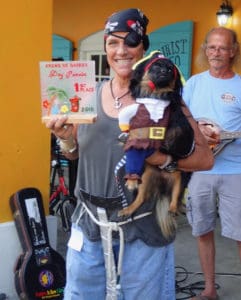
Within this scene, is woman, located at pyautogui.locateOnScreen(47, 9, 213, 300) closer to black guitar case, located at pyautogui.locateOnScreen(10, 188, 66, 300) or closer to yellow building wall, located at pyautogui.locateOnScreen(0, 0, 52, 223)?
black guitar case, located at pyautogui.locateOnScreen(10, 188, 66, 300)

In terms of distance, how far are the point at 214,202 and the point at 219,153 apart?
38 cm

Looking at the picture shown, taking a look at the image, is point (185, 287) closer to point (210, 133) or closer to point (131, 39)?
point (210, 133)

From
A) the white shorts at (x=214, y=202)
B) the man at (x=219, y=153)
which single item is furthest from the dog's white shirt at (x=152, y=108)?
the white shorts at (x=214, y=202)

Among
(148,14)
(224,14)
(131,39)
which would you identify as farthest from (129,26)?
(148,14)

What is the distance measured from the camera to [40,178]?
3.98 m

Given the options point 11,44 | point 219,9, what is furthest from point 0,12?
point 219,9

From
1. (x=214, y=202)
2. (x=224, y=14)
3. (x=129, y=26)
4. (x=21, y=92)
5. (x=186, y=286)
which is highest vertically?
(x=224, y=14)

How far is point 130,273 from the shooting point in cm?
218

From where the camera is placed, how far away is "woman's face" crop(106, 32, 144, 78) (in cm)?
216

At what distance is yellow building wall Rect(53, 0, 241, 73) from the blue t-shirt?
11.8 ft

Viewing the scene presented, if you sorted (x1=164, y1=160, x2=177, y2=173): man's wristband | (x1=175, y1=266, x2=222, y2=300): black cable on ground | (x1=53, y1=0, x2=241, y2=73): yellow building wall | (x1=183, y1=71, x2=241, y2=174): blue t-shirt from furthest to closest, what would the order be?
(x1=53, y1=0, x2=241, y2=73): yellow building wall → (x1=175, y1=266, x2=222, y2=300): black cable on ground → (x1=183, y1=71, x2=241, y2=174): blue t-shirt → (x1=164, y1=160, x2=177, y2=173): man's wristband

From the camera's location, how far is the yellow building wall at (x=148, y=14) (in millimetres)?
7402

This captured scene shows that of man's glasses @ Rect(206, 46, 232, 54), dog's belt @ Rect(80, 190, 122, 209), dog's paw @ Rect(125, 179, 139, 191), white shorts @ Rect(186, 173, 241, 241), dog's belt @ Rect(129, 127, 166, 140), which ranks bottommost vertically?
white shorts @ Rect(186, 173, 241, 241)

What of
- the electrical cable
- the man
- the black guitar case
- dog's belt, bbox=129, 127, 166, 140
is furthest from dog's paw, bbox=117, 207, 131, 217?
the electrical cable
